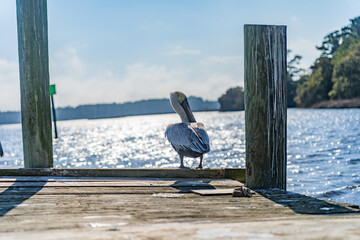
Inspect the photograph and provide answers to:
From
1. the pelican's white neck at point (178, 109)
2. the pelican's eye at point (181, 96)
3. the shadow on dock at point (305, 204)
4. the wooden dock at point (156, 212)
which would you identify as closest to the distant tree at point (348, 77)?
the pelican's eye at point (181, 96)

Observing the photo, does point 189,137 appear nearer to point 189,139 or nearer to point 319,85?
point 189,139

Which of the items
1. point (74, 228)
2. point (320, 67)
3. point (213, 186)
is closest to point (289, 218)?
point (74, 228)

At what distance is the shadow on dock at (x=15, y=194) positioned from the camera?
3.29 m

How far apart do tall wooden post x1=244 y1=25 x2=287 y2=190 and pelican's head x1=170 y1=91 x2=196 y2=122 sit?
2540 millimetres

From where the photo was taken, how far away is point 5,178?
4836 millimetres

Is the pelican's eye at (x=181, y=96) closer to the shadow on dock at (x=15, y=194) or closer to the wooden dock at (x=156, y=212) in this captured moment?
the wooden dock at (x=156, y=212)

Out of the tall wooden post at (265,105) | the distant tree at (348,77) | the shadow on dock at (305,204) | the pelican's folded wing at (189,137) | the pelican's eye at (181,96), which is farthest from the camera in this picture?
the distant tree at (348,77)

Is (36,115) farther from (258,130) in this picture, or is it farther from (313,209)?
(313,209)

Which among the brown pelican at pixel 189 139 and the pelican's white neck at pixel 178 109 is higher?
the pelican's white neck at pixel 178 109

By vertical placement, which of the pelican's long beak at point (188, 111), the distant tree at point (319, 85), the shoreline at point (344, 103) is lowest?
the pelican's long beak at point (188, 111)

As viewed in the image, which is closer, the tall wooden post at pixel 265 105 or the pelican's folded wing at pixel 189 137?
the tall wooden post at pixel 265 105

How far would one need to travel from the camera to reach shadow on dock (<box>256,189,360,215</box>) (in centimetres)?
308

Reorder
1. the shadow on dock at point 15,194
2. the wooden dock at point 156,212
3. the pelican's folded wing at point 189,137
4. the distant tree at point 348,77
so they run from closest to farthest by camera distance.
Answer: the wooden dock at point 156,212 → the shadow on dock at point 15,194 → the pelican's folded wing at point 189,137 → the distant tree at point 348,77

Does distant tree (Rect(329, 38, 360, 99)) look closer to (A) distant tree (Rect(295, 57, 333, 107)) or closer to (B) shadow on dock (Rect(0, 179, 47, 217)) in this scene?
(A) distant tree (Rect(295, 57, 333, 107))
